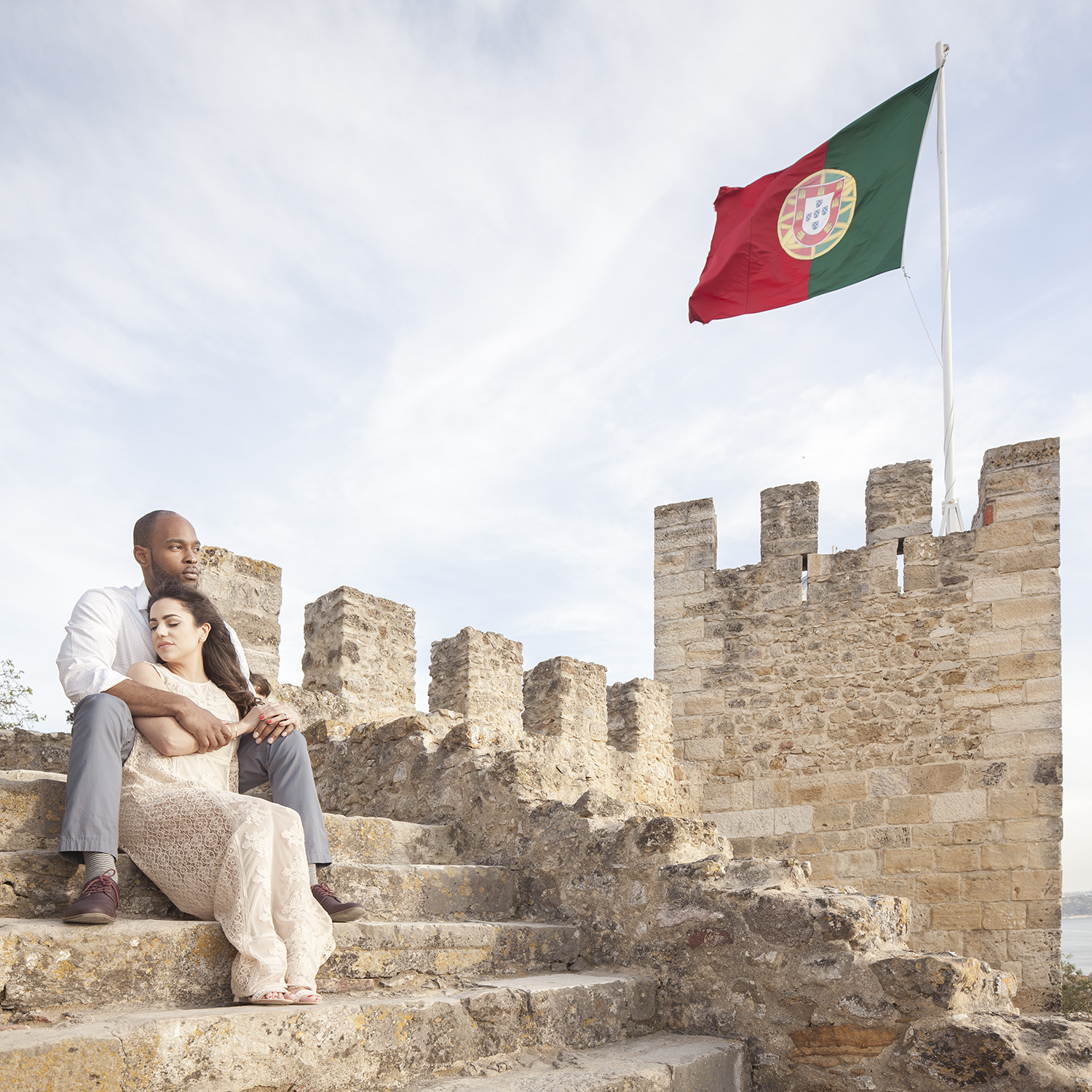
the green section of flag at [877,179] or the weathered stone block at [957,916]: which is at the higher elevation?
the green section of flag at [877,179]

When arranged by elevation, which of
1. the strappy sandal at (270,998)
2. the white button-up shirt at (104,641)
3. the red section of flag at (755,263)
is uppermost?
the red section of flag at (755,263)

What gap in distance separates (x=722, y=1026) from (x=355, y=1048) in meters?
1.37

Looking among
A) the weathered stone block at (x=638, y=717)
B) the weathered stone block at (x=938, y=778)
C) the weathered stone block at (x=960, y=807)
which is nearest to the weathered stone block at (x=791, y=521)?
the weathered stone block at (x=638, y=717)

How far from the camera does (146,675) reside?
2988 mm

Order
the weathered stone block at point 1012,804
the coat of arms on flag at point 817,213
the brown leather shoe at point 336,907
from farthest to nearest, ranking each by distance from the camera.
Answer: the coat of arms on flag at point 817,213
the weathered stone block at point 1012,804
the brown leather shoe at point 336,907

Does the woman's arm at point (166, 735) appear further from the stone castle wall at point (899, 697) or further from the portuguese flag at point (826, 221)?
the portuguese flag at point (826, 221)

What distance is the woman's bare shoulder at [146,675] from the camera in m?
2.97

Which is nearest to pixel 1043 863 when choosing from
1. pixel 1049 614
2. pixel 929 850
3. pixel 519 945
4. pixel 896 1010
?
pixel 929 850

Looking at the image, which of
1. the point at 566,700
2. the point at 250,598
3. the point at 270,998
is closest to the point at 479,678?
the point at 566,700

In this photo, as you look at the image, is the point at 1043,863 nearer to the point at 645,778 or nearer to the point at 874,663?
the point at 874,663

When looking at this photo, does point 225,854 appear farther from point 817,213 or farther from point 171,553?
point 817,213

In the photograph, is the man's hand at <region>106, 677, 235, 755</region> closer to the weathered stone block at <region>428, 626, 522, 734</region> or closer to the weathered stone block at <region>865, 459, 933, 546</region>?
the weathered stone block at <region>428, 626, 522, 734</region>

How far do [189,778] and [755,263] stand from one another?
8.10m

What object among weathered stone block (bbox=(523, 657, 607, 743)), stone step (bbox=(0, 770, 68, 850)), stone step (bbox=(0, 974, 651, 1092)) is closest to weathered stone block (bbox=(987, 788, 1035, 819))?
weathered stone block (bbox=(523, 657, 607, 743))
